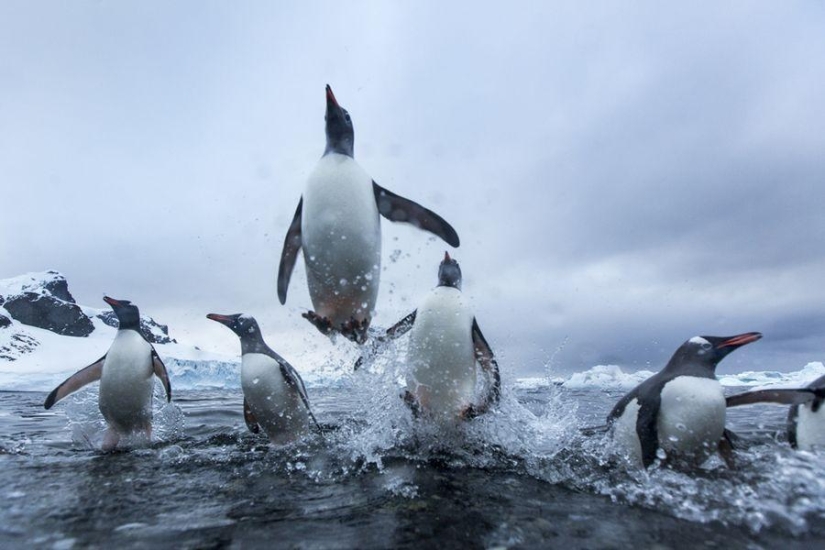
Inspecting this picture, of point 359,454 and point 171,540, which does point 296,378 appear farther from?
point 171,540

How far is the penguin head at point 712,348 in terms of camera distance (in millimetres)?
4141

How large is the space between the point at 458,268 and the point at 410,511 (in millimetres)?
2685

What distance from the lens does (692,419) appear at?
3865mm

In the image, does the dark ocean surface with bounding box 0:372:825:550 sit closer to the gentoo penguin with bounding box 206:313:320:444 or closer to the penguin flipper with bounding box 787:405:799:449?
the penguin flipper with bounding box 787:405:799:449

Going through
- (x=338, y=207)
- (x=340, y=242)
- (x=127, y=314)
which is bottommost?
(x=127, y=314)

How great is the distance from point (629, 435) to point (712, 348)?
97 cm

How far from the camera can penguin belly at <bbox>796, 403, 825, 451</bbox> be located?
4.38 m

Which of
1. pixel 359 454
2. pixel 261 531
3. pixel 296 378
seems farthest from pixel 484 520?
pixel 296 378

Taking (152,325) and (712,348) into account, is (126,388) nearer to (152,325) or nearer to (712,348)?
(712,348)

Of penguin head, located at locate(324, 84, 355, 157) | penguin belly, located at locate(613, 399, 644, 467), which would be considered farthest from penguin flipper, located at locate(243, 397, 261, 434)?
penguin belly, located at locate(613, 399, 644, 467)

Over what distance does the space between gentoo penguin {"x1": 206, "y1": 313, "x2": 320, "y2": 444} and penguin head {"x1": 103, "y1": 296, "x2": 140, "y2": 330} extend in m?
1.40

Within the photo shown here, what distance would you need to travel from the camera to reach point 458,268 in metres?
4.99

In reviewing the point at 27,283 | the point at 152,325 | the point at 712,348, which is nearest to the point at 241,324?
the point at 712,348

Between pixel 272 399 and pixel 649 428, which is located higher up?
pixel 272 399
